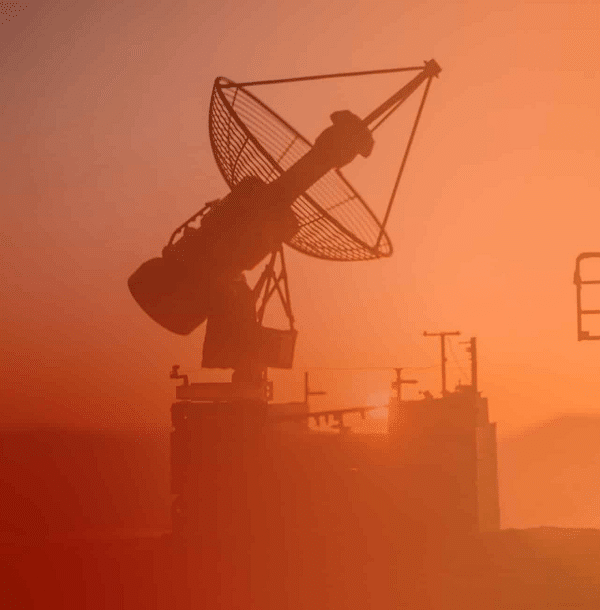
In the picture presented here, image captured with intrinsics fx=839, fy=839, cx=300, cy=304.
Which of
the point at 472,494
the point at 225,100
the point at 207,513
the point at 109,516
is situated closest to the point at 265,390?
the point at 207,513

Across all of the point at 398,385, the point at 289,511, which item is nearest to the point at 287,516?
the point at 289,511

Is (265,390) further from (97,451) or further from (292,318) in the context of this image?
(97,451)

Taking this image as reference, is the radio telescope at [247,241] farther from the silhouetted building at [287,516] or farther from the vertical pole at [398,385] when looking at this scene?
the vertical pole at [398,385]

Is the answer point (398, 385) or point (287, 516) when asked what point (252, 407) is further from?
point (398, 385)

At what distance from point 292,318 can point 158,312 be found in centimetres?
250

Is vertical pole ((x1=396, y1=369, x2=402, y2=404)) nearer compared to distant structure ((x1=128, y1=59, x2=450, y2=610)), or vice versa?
distant structure ((x1=128, y1=59, x2=450, y2=610))

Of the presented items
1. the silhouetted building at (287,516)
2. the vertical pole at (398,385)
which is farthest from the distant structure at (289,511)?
the vertical pole at (398,385)

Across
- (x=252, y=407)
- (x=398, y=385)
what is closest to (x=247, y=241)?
(x=252, y=407)

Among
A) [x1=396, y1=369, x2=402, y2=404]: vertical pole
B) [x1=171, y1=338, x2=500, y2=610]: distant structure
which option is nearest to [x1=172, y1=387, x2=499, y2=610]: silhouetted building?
[x1=171, y1=338, x2=500, y2=610]: distant structure

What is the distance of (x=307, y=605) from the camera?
13.4m

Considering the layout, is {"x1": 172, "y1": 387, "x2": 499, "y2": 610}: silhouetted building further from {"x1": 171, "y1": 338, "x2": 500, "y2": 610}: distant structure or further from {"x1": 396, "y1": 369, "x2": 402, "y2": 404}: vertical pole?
{"x1": 396, "y1": 369, "x2": 402, "y2": 404}: vertical pole

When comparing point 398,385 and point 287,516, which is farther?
point 398,385

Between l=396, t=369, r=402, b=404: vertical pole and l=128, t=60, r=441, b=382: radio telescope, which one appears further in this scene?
l=396, t=369, r=402, b=404: vertical pole

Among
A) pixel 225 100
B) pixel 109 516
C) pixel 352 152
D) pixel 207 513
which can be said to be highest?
pixel 225 100
